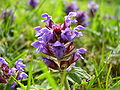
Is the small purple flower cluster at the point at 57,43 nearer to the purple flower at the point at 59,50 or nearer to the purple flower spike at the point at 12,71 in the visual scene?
the purple flower at the point at 59,50

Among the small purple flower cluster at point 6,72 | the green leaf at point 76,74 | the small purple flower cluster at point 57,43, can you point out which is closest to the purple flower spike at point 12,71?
the small purple flower cluster at point 6,72

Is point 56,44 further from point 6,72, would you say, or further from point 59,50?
point 6,72

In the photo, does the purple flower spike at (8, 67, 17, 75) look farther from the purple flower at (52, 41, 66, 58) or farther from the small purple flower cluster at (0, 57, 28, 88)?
the purple flower at (52, 41, 66, 58)

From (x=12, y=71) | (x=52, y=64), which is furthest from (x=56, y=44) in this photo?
(x=12, y=71)

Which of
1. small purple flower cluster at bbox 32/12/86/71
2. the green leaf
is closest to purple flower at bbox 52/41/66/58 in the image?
small purple flower cluster at bbox 32/12/86/71

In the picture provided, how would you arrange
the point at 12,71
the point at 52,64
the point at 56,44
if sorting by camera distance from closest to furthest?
1. the point at 56,44
2. the point at 52,64
3. the point at 12,71

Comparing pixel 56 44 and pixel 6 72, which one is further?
pixel 6 72

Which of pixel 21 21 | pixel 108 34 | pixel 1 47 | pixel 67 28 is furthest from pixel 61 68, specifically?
pixel 21 21

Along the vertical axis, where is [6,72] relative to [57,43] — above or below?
below
